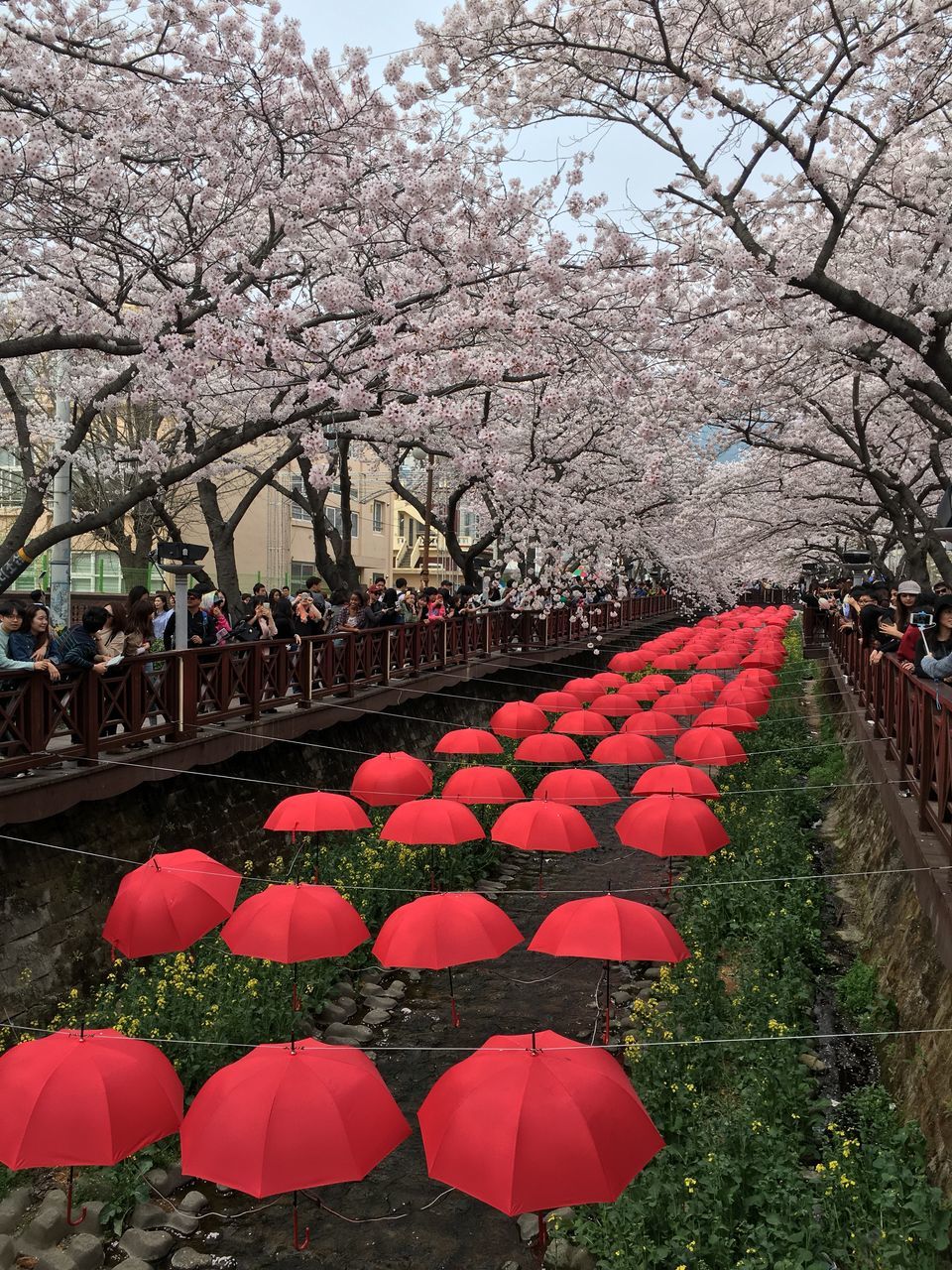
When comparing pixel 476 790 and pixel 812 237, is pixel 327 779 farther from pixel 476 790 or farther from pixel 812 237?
pixel 812 237

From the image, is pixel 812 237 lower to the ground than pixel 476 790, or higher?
higher

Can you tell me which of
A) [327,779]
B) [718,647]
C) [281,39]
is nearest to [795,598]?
[718,647]

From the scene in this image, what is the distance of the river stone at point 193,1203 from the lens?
7883 mm

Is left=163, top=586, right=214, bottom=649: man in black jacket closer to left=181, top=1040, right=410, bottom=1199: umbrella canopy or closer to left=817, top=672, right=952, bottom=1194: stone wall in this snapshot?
left=181, top=1040, right=410, bottom=1199: umbrella canopy

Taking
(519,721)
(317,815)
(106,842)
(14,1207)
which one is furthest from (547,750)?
(14,1207)

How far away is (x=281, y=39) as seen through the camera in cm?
1048

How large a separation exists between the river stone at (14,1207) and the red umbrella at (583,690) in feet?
47.6

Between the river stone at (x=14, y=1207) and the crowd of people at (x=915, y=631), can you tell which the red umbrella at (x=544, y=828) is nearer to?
the crowd of people at (x=915, y=631)

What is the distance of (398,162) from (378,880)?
9.14 meters

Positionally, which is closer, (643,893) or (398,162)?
(398,162)

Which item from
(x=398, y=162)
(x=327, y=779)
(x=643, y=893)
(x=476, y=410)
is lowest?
(x=643, y=893)

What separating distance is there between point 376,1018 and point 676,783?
198 inches

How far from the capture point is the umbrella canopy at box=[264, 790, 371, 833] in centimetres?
1173

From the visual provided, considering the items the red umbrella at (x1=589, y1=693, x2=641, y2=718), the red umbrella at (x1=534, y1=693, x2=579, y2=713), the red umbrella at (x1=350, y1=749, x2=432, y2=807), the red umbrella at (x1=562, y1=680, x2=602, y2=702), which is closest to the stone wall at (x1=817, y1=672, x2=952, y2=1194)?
the red umbrella at (x1=589, y1=693, x2=641, y2=718)
